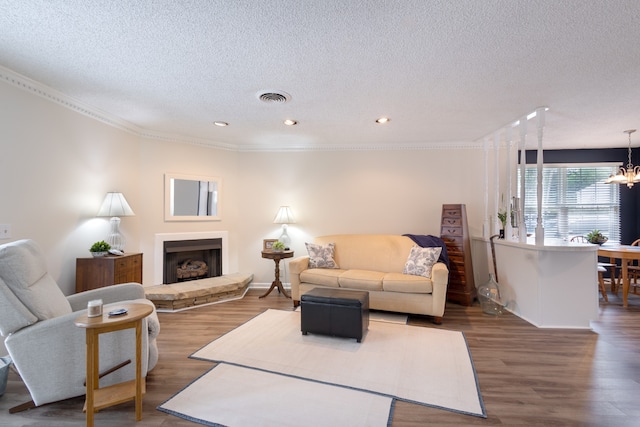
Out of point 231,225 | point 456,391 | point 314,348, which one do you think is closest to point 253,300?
point 231,225

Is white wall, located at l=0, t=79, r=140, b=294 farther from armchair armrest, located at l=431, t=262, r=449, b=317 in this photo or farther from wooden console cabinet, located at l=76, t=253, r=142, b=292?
armchair armrest, located at l=431, t=262, r=449, b=317

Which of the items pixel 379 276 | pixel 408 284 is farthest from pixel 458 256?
pixel 379 276

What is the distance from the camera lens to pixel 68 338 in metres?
1.98

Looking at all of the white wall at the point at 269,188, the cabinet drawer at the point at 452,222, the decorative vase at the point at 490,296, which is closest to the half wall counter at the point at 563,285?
the decorative vase at the point at 490,296

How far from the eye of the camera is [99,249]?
10.7 feet

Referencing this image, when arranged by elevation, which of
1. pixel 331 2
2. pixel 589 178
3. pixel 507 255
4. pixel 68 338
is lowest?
pixel 68 338

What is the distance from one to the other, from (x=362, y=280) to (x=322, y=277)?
569mm

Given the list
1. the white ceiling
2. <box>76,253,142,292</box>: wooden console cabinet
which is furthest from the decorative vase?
<box>76,253,142,292</box>: wooden console cabinet

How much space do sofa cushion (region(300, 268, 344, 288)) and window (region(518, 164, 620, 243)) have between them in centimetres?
414

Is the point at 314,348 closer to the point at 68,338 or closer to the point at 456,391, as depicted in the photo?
the point at 456,391

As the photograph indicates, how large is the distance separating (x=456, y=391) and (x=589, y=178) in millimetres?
5625

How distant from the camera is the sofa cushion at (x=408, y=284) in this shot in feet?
12.0

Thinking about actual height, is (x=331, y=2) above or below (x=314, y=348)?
above

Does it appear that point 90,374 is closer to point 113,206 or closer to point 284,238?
point 113,206
